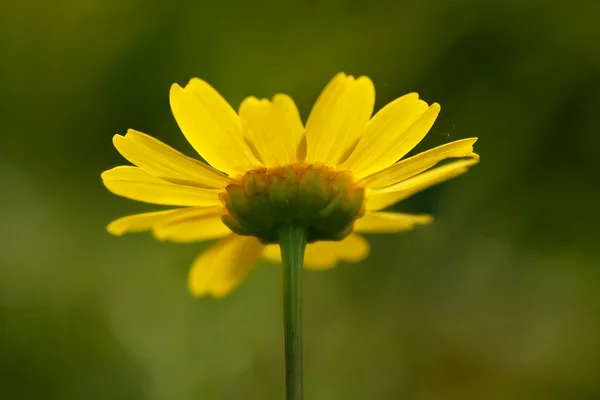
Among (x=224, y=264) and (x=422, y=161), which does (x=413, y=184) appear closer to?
(x=422, y=161)

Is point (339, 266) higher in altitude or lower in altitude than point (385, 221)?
higher

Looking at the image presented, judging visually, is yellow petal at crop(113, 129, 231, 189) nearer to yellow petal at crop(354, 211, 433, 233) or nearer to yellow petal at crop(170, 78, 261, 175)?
yellow petal at crop(170, 78, 261, 175)

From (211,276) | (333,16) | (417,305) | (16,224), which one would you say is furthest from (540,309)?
(16,224)

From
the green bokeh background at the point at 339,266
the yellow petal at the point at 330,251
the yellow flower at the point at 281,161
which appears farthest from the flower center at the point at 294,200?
the green bokeh background at the point at 339,266

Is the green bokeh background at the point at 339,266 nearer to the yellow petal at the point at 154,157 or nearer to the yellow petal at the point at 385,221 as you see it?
the yellow petal at the point at 385,221

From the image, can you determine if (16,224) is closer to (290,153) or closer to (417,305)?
(417,305)

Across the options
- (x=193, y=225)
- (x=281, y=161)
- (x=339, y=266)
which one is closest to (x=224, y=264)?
(x=193, y=225)

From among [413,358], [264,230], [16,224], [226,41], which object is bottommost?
[264,230]
